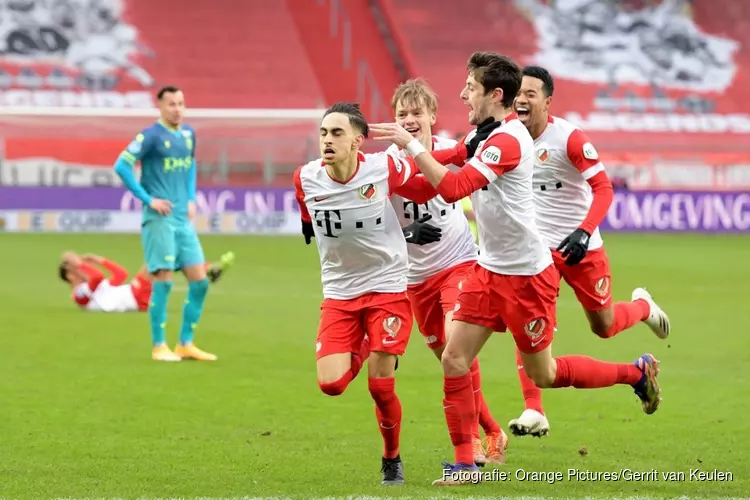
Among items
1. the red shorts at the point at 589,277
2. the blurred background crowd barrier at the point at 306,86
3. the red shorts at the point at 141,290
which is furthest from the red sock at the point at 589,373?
the blurred background crowd barrier at the point at 306,86

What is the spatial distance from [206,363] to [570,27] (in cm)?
3220

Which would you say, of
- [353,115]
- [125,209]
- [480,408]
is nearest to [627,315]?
[480,408]

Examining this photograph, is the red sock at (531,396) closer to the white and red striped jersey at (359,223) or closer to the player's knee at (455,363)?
the player's knee at (455,363)

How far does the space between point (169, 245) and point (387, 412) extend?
5183mm

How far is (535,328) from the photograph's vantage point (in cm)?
701

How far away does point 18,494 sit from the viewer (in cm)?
638

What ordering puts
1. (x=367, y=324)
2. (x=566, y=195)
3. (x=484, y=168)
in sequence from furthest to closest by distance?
(x=566, y=195) < (x=367, y=324) < (x=484, y=168)

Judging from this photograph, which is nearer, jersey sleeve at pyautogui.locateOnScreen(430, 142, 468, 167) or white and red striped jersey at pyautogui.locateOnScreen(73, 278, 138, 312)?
jersey sleeve at pyautogui.locateOnScreen(430, 142, 468, 167)

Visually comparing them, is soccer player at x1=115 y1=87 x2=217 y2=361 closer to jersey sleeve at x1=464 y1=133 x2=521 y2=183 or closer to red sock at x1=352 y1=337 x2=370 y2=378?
red sock at x1=352 y1=337 x2=370 y2=378

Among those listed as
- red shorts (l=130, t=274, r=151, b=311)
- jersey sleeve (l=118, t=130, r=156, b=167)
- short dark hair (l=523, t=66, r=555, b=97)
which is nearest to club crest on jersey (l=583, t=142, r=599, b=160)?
short dark hair (l=523, t=66, r=555, b=97)

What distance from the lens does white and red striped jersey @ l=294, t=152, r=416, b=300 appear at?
7027mm

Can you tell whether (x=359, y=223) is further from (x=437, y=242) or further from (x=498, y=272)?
(x=437, y=242)

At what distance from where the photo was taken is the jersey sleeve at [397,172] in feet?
23.2

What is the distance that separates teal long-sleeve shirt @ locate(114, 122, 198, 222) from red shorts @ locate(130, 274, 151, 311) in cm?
391
